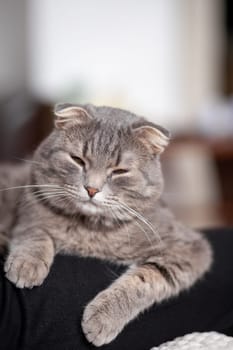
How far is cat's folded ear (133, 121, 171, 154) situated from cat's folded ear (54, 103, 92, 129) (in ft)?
0.42

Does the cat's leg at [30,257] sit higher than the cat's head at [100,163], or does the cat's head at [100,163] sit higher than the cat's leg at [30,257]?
the cat's head at [100,163]

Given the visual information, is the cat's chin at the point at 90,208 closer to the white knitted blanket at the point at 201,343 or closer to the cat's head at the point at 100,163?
the cat's head at the point at 100,163

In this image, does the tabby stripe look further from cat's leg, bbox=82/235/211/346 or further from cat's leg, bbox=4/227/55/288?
cat's leg, bbox=4/227/55/288

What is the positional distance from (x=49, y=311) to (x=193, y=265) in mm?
495

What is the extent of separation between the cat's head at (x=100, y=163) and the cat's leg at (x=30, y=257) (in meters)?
0.10

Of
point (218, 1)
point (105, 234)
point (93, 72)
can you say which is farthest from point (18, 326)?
point (218, 1)

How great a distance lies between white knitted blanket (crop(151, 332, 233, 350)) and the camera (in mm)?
Answer: 1183

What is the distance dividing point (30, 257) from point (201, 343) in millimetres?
416

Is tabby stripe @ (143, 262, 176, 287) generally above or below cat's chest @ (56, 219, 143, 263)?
below

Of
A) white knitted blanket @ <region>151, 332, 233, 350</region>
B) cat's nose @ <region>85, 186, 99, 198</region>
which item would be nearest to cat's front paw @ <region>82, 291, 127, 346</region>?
white knitted blanket @ <region>151, 332, 233, 350</region>

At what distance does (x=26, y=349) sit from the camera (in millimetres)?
1137

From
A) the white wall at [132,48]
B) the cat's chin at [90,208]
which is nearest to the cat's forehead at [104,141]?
the cat's chin at [90,208]

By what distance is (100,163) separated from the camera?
1448 mm

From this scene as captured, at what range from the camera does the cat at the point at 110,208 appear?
1.43 m
